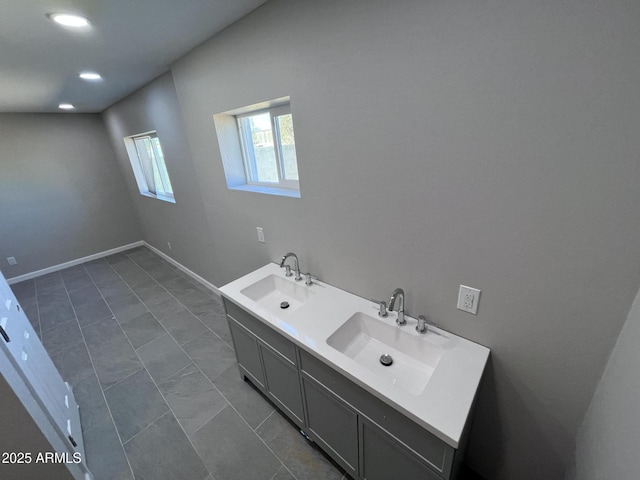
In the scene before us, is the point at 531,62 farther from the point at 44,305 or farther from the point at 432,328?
the point at 44,305

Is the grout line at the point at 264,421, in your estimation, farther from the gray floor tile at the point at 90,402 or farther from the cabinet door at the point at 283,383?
the gray floor tile at the point at 90,402

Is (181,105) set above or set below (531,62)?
above

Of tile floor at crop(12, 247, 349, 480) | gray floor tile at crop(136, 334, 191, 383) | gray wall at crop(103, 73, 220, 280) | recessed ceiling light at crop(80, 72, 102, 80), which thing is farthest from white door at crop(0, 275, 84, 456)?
recessed ceiling light at crop(80, 72, 102, 80)

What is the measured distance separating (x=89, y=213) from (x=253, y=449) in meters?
5.00

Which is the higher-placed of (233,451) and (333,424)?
(333,424)

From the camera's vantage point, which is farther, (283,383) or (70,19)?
(283,383)

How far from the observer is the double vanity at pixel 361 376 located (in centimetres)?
96

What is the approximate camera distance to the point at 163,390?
2035 millimetres

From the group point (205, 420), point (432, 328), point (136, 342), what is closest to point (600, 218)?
point (432, 328)

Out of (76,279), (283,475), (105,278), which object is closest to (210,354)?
(283,475)

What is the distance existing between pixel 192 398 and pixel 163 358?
2.03 ft

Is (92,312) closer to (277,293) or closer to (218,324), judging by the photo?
(218,324)

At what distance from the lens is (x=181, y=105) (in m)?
2.35

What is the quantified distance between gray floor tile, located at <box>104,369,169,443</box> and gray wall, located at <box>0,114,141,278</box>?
368 cm
